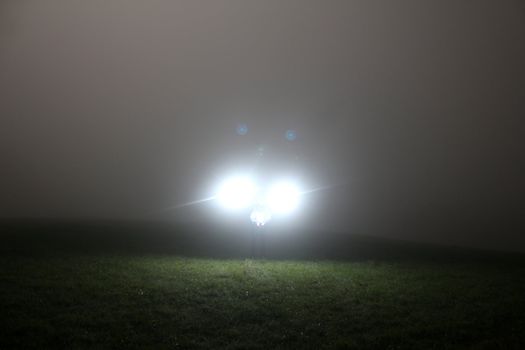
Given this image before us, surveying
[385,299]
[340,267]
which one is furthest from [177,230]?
[385,299]

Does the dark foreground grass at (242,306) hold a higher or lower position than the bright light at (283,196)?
lower

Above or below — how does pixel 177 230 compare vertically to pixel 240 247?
above

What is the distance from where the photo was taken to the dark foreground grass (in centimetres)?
1473

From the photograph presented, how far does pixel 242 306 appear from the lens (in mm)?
18484

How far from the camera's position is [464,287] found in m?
24.6

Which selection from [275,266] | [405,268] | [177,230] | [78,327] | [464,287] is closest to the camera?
[78,327]

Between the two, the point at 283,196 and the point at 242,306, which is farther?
the point at 283,196

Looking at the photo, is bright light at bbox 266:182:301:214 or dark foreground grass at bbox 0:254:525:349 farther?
bright light at bbox 266:182:301:214

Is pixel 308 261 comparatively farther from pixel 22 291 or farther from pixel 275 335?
pixel 22 291

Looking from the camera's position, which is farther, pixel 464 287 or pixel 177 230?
pixel 177 230

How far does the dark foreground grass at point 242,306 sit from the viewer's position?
14734mm

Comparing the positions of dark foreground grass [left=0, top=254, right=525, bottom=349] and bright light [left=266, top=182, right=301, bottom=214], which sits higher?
bright light [left=266, top=182, right=301, bottom=214]

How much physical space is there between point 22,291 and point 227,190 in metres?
16.3

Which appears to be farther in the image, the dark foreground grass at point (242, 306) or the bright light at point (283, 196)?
the bright light at point (283, 196)
